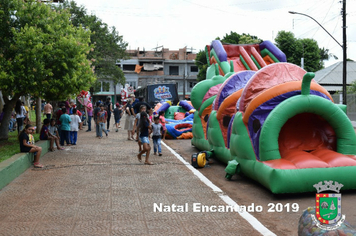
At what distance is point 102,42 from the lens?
37.9 metres

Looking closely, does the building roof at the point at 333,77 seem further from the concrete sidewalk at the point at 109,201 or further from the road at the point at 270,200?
the road at the point at 270,200

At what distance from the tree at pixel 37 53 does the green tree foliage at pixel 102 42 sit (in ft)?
58.9

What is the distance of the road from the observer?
6.37 metres

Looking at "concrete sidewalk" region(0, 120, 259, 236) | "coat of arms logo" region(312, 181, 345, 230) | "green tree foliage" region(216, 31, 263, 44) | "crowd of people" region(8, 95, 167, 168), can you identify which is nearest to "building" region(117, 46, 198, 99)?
"green tree foliage" region(216, 31, 263, 44)

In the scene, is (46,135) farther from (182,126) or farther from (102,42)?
(102,42)

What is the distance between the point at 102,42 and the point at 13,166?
96.1 feet

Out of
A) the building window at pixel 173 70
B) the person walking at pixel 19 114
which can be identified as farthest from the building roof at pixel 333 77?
the person walking at pixel 19 114

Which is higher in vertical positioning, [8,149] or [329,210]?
[329,210]

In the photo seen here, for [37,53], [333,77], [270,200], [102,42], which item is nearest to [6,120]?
[37,53]

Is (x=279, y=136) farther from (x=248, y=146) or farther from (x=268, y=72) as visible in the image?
(x=268, y=72)

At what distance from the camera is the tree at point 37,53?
13.7 m

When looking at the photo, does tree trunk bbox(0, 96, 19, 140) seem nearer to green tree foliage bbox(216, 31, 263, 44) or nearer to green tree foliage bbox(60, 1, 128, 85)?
green tree foliage bbox(60, 1, 128, 85)

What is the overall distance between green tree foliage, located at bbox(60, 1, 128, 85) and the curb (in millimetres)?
22303

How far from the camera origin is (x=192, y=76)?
7425 cm
